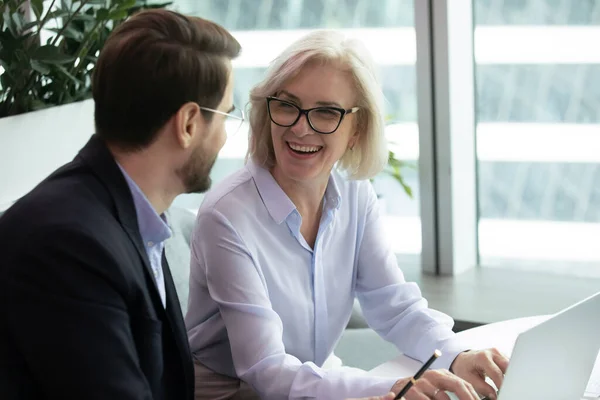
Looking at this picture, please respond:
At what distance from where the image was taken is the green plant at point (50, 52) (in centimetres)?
284

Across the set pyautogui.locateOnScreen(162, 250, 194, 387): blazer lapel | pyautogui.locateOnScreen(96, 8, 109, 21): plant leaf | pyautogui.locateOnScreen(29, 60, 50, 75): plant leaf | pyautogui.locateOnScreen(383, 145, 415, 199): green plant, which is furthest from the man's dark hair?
pyautogui.locateOnScreen(383, 145, 415, 199): green plant

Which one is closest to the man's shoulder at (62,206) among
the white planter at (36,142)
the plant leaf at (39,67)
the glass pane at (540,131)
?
the white planter at (36,142)

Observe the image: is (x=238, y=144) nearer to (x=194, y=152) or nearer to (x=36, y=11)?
(x=36, y=11)

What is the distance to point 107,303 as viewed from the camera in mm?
1438

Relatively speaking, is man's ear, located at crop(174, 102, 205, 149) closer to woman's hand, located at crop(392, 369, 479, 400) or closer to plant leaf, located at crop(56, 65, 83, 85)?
woman's hand, located at crop(392, 369, 479, 400)

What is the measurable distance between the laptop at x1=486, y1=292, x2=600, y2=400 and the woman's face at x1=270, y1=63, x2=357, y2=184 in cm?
78

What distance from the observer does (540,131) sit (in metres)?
3.55

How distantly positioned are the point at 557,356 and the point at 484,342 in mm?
554

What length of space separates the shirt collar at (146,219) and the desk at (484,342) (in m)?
0.58

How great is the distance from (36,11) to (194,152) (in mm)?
1483


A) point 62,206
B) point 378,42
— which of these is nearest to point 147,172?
point 62,206

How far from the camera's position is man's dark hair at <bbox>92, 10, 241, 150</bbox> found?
1566mm

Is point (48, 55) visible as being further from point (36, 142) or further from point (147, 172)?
point (147, 172)

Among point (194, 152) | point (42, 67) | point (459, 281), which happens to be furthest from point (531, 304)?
point (194, 152)
